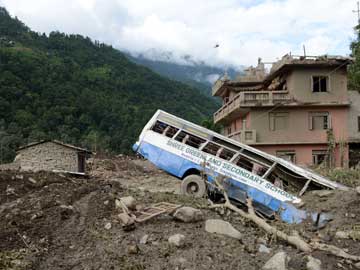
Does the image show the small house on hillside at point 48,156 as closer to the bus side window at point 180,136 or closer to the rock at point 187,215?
the bus side window at point 180,136

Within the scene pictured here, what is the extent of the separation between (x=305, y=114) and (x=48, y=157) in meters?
16.3

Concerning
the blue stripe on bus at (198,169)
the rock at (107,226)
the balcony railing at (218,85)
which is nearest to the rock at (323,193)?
the blue stripe on bus at (198,169)

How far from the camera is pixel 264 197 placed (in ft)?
38.4

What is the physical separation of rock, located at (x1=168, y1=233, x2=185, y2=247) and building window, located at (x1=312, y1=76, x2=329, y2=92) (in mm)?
24718

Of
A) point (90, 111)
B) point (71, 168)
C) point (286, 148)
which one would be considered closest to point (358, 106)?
point (286, 148)

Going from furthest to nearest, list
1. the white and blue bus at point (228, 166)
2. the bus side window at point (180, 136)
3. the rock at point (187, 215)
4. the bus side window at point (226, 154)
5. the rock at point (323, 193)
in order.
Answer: the bus side window at point (180, 136)
the bus side window at point (226, 154)
the white and blue bus at point (228, 166)
the rock at point (323, 193)
the rock at point (187, 215)

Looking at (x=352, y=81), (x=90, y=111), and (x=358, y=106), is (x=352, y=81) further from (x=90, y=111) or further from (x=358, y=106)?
(x=90, y=111)

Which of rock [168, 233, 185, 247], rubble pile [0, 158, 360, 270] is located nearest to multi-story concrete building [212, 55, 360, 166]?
rubble pile [0, 158, 360, 270]

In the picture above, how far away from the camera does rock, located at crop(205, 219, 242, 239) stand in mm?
7199

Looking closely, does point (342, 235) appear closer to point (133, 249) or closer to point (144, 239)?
point (144, 239)

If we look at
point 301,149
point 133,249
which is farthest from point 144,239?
point 301,149

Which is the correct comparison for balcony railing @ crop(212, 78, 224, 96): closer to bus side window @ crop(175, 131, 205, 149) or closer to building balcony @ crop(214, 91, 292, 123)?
building balcony @ crop(214, 91, 292, 123)

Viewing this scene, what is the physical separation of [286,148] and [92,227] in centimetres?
2364

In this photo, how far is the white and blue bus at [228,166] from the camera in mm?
11664
